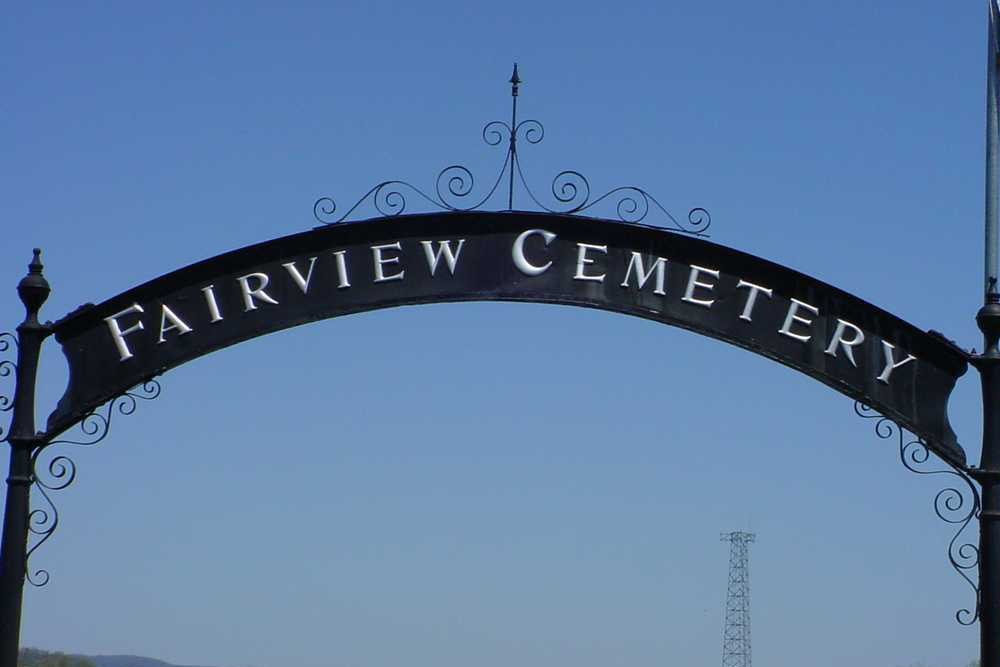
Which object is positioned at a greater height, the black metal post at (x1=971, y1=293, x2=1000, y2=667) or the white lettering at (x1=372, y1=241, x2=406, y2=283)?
the white lettering at (x1=372, y1=241, x2=406, y2=283)

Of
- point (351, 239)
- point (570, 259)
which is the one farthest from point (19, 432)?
point (570, 259)

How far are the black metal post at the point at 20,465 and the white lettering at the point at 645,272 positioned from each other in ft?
12.4

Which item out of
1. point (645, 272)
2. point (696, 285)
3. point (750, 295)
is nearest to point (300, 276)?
point (645, 272)

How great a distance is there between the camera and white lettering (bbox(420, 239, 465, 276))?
11.8 metres

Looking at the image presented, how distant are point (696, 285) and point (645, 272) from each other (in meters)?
0.34

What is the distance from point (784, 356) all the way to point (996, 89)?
10.8ft

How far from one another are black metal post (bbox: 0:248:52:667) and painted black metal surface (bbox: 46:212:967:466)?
0.62 feet

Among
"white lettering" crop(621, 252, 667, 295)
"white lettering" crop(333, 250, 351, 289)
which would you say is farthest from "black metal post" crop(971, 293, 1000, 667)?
"white lettering" crop(333, 250, 351, 289)

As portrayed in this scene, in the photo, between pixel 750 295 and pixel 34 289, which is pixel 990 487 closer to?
pixel 750 295

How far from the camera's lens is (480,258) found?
11.8m

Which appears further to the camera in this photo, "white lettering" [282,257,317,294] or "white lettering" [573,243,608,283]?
"white lettering" [282,257,317,294]

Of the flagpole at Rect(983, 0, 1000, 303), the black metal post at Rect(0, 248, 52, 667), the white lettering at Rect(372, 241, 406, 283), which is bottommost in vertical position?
the black metal post at Rect(0, 248, 52, 667)

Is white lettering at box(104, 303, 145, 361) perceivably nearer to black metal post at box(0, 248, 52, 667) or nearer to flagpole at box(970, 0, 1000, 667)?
black metal post at box(0, 248, 52, 667)

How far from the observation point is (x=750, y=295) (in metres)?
11.7
